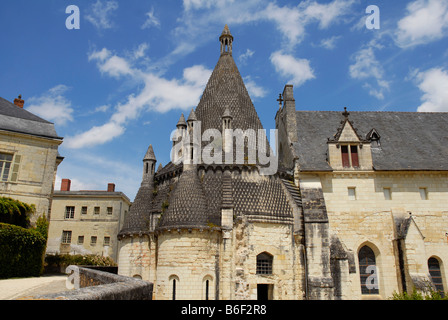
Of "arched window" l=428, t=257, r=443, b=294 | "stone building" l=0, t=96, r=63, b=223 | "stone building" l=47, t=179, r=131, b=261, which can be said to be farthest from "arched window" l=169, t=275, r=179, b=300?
"stone building" l=47, t=179, r=131, b=261

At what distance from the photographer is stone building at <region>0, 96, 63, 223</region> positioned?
70.6ft

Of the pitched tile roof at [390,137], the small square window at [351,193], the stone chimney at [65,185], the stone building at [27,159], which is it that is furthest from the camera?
the stone chimney at [65,185]

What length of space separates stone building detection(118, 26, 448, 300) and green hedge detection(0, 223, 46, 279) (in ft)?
15.4

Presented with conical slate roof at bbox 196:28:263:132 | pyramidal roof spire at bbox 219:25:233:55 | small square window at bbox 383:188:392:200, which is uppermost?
pyramidal roof spire at bbox 219:25:233:55

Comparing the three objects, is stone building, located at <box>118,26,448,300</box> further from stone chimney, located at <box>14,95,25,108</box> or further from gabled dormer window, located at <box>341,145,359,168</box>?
stone chimney, located at <box>14,95,25,108</box>

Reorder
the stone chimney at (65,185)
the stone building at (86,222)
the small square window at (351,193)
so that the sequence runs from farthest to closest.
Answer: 1. the stone chimney at (65,185)
2. the stone building at (86,222)
3. the small square window at (351,193)

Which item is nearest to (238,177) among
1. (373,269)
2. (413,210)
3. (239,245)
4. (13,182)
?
(239,245)

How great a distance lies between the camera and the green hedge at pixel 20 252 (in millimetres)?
18545

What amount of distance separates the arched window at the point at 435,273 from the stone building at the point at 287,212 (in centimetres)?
7

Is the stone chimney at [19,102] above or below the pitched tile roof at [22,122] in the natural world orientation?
above

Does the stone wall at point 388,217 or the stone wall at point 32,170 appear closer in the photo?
the stone wall at point 388,217

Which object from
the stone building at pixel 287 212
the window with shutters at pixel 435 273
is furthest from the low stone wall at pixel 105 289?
the window with shutters at pixel 435 273

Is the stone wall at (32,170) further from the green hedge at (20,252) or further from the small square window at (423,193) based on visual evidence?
the small square window at (423,193)

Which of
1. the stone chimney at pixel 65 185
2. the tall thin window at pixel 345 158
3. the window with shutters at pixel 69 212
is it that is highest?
the stone chimney at pixel 65 185
